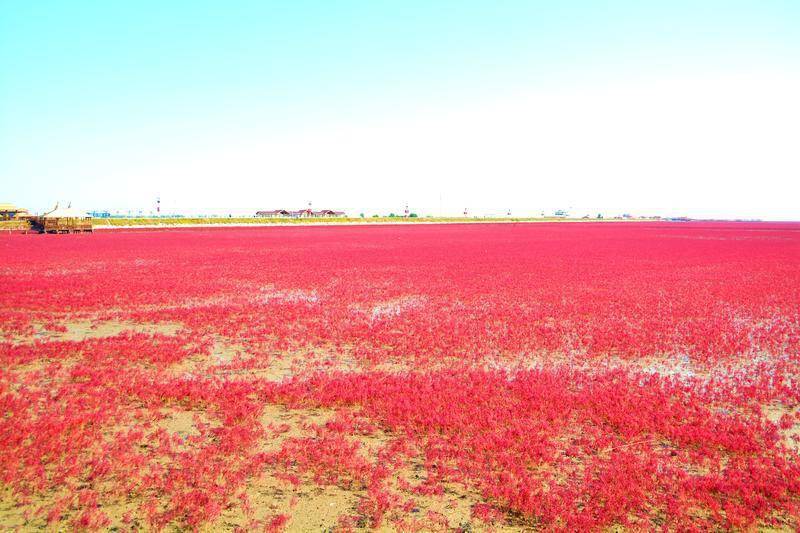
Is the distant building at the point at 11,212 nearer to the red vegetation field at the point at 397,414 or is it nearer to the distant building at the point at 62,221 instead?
the distant building at the point at 62,221

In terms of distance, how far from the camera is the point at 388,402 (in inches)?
352

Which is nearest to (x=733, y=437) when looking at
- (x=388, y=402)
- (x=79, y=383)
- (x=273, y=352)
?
(x=388, y=402)

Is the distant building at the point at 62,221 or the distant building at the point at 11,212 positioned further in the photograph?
the distant building at the point at 11,212

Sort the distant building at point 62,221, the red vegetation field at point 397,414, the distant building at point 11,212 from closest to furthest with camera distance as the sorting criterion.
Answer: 1. the red vegetation field at point 397,414
2. the distant building at point 62,221
3. the distant building at point 11,212

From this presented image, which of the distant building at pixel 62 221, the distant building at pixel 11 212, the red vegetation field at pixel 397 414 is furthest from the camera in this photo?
the distant building at pixel 11 212

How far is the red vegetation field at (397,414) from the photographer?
580 centimetres

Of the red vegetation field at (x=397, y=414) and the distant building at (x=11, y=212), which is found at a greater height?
the distant building at (x=11, y=212)

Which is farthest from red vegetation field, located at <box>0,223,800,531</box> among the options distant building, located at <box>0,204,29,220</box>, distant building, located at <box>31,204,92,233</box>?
distant building, located at <box>0,204,29,220</box>

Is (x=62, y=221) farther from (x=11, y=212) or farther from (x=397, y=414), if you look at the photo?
(x=397, y=414)

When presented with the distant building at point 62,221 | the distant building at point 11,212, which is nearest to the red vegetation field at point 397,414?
the distant building at point 62,221

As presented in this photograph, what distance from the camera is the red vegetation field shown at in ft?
19.0

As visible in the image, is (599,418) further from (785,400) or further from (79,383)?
(79,383)

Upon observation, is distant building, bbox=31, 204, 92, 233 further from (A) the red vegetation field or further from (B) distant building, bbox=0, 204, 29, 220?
(A) the red vegetation field

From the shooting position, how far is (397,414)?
8.41 m
